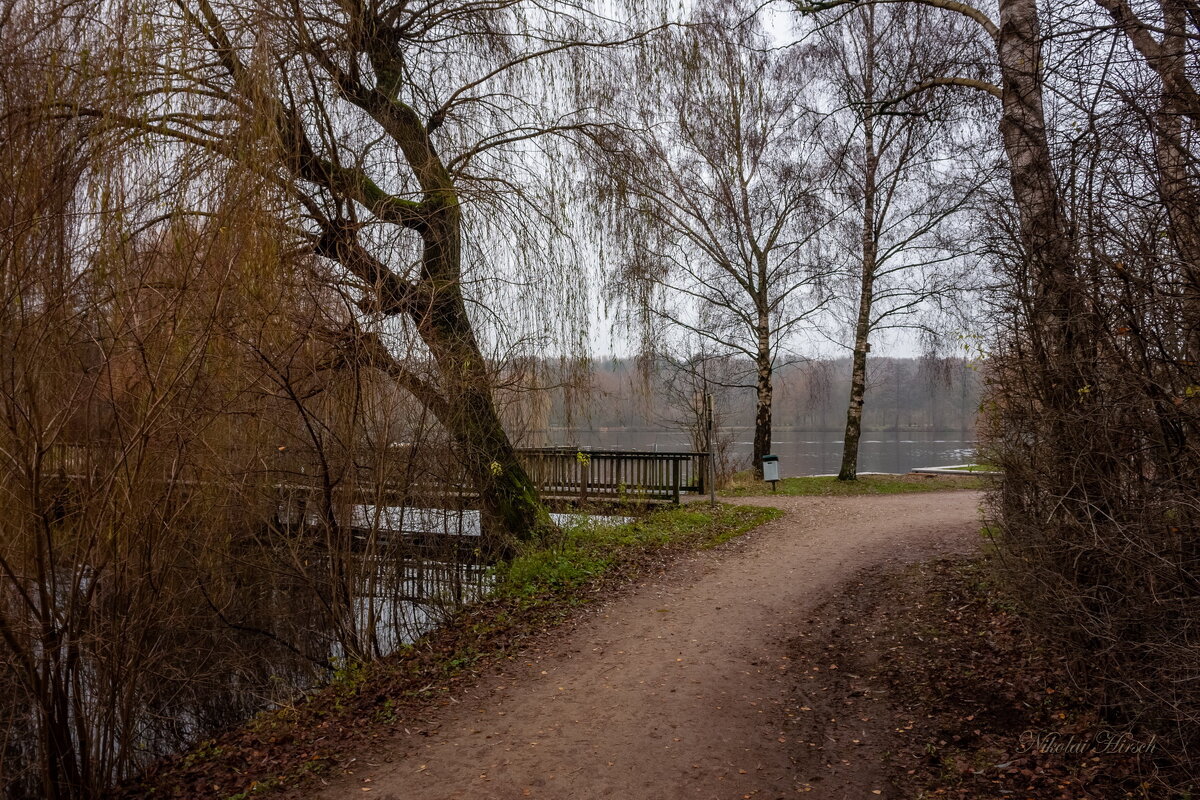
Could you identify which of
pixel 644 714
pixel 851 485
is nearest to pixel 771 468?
pixel 851 485

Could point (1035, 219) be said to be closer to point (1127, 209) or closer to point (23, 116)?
point (1127, 209)

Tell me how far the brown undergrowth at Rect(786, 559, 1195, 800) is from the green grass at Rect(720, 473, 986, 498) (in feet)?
32.4

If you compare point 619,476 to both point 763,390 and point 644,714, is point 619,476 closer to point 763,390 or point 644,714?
point 763,390

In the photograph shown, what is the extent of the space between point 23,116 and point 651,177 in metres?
5.00

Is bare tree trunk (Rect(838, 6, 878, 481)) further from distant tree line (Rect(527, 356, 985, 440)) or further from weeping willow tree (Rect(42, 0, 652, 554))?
weeping willow tree (Rect(42, 0, 652, 554))

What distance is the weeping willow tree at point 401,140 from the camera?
4.39 metres

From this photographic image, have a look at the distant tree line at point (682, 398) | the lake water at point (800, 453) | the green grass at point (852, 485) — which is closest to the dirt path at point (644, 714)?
the lake water at point (800, 453)

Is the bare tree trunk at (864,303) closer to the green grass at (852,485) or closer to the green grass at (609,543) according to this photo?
the green grass at (852,485)

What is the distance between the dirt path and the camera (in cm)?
386

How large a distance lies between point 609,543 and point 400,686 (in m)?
4.57

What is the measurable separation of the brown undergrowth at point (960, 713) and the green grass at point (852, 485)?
988 centimetres

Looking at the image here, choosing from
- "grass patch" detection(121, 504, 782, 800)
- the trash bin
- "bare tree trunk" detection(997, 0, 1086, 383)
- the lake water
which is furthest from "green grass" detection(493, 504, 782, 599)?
"bare tree trunk" detection(997, 0, 1086, 383)

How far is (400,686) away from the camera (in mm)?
5430

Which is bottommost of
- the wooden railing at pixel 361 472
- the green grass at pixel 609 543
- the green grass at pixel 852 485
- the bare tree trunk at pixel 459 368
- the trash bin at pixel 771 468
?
the green grass at pixel 609 543
